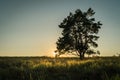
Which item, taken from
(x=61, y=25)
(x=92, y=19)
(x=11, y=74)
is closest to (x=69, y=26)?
(x=61, y=25)

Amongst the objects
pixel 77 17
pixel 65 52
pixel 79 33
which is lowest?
pixel 65 52

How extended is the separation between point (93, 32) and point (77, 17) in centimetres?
397

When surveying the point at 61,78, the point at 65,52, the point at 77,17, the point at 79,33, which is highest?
the point at 77,17

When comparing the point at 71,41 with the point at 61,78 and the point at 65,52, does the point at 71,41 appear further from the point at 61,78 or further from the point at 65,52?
the point at 61,78

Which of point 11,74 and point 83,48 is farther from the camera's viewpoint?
point 83,48

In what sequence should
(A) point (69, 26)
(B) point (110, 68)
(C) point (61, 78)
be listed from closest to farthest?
(C) point (61, 78) < (B) point (110, 68) < (A) point (69, 26)

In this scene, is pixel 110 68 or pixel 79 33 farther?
pixel 79 33

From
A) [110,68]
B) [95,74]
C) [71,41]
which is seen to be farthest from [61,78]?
[71,41]

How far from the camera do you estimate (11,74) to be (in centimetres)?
1608

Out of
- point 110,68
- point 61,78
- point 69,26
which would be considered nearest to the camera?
point 61,78

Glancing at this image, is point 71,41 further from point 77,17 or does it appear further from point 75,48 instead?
point 77,17

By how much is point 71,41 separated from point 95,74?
101ft

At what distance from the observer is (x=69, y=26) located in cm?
4484

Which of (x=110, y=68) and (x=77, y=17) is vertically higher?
(x=77, y=17)
